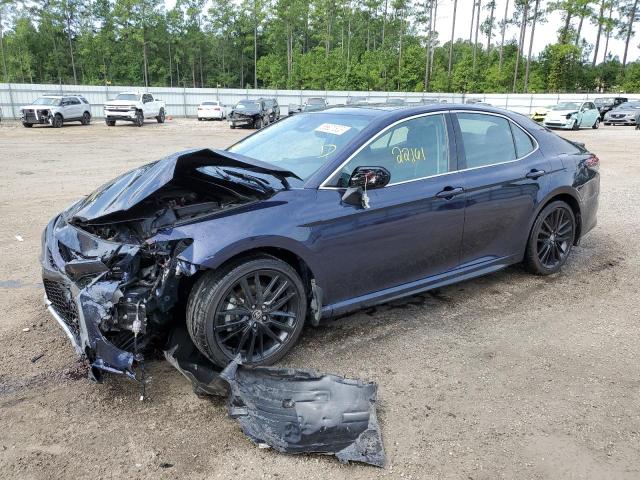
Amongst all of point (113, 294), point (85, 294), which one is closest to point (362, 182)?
point (113, 294)

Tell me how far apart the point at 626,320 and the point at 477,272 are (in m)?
1.25

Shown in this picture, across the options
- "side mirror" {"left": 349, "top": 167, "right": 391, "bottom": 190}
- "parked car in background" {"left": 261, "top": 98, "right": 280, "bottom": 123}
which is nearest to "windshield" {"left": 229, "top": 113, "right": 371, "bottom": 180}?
"side mirror" {"left": 349, "top": 167, "right": 391, "bottom": 190}

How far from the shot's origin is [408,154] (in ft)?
13.4

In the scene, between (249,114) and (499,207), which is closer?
(499,207)

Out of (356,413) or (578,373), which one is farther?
(578,373)

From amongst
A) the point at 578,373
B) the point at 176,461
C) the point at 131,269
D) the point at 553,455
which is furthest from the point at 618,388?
the point at 131,269

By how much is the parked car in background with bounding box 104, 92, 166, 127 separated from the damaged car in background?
1051 inches

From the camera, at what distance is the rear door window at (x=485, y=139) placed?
4445 millimetres

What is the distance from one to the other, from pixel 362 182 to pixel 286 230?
0.65 meters

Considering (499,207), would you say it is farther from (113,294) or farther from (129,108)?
(129,108)

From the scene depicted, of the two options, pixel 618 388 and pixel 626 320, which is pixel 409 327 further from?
pixel 626 320

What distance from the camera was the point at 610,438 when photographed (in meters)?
2.87

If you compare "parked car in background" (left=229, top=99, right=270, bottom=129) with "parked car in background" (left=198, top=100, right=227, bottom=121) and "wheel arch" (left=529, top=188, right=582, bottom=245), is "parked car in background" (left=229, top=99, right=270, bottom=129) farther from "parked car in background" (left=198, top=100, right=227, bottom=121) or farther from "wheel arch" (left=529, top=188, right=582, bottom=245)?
"wheel arch" (left=529, top=188, right=582, bottom=245)

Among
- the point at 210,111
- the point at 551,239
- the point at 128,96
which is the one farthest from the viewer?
the point at 210,111
